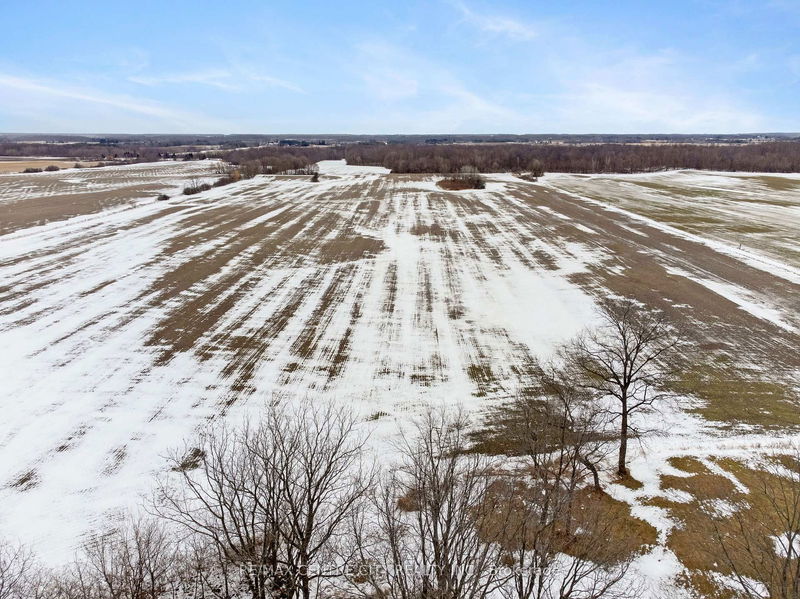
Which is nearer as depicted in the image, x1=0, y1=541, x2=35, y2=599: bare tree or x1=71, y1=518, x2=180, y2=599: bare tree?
x1=71, y1=518, x2=180, y2=599: bare tree

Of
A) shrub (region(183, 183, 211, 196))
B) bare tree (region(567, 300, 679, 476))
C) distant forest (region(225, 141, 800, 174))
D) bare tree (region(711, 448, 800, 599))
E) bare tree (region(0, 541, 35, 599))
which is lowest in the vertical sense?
bare tree (region(0, 541, 35, 599))

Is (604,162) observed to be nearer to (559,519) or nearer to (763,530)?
(763,530)

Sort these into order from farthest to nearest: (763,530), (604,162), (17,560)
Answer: (604,162)
(763,530)
(17,560)

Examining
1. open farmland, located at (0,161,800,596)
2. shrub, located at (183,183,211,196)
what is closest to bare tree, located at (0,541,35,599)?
open farmland, located at (0,161,800,596)

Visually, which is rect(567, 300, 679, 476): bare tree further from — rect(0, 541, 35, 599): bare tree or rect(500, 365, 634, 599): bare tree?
rect(0, 541, 35, 599): bare tree

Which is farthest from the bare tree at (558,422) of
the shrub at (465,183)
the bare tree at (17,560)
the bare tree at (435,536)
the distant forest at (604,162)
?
the distant forest at (604,162)

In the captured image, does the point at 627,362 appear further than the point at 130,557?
Yes

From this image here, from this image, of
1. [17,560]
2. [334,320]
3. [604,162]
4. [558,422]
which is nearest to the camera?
[17,560]

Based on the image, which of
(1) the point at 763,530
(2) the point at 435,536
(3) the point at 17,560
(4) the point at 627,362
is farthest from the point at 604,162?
(3) the point at 17,560
